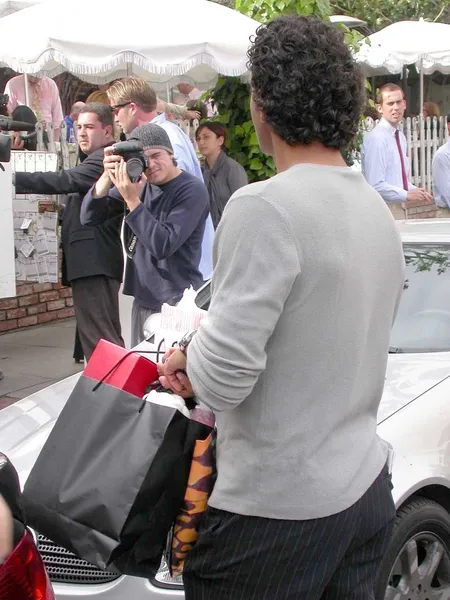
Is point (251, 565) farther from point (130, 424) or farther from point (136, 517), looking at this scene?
point (130, 424)

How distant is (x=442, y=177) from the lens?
794 centimetres

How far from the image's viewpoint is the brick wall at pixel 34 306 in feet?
27.5

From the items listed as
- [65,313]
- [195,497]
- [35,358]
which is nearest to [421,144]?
[65,313]

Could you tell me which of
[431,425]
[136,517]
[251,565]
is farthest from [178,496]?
[431,425]

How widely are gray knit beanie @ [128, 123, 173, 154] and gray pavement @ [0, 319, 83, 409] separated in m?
2.44

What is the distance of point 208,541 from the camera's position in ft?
6.46

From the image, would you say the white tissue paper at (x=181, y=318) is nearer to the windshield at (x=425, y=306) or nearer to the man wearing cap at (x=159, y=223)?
the windshield at (x=425, y=306)

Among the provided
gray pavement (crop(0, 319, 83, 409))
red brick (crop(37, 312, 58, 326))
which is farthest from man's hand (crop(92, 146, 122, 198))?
red brick (crop(37, 312, 58, 326))

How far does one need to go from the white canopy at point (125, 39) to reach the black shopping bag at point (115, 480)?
549 cm

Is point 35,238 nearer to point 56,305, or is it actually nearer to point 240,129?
point 240,129

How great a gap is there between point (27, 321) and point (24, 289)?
34 cm

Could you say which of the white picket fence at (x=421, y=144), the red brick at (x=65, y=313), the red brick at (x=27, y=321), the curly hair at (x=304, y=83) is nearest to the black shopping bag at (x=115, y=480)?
the curly hair at (x=304, y=83)

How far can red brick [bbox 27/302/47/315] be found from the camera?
28.3 feet

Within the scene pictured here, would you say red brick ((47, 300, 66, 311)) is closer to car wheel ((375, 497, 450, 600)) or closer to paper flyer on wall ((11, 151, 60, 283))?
paper flyer on wall ((11, 151, 60, 283))
